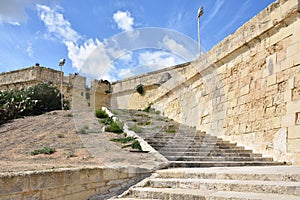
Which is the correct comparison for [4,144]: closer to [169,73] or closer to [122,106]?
[169,73]

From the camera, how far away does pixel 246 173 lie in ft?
10.5

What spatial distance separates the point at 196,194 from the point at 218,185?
0.35 metres

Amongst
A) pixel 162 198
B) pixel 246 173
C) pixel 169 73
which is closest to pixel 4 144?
pixel 162 198

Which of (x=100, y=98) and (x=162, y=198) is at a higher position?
(x=100, y=98)

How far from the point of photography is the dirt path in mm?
4330

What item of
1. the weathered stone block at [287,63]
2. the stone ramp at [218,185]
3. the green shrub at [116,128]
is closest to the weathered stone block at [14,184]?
the stone ramp at [218,185]

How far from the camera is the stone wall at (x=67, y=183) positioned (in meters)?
2.46

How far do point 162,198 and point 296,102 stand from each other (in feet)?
11.0

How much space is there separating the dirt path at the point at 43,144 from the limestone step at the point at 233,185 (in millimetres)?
1195

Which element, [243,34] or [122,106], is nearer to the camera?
[243,34]

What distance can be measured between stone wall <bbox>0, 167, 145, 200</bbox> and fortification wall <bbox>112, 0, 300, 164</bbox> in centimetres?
314

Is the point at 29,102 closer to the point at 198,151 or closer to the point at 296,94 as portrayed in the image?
the point at 198,151

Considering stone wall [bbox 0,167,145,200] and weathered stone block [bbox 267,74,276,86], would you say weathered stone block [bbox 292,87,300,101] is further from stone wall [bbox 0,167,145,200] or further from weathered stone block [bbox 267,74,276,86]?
stone wall [bbox 0,167,145,200]

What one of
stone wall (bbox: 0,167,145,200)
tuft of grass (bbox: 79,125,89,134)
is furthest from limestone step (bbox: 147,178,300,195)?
tuft of grass (bbox: 79,125,89,134)
